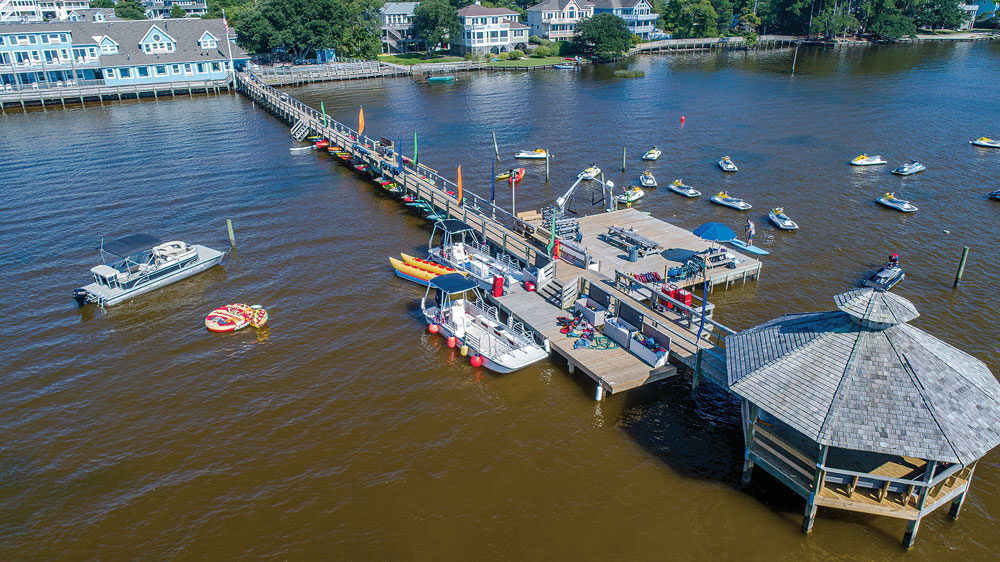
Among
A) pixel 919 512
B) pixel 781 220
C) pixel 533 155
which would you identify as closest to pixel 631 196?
pixel 781 220

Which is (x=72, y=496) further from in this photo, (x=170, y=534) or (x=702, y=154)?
(x=702, y=154)

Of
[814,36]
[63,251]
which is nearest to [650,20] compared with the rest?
[814,36]

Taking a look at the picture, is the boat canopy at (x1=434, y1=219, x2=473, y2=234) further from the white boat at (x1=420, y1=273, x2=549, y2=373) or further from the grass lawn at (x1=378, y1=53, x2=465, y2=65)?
the grass lawn at (x1=378, y1=53, x2=465, y2=65)

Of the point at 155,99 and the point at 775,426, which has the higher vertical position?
the point at 155,99

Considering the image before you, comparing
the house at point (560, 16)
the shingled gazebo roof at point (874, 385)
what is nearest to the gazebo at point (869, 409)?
the shingled gazebo roof at point (874, 385)

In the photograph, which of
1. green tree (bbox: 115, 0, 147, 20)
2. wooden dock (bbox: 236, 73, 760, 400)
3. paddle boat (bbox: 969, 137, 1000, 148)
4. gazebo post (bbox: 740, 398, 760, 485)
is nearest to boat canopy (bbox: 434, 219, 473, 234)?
wooden dock (bbox: 236, 73, 760, 400)

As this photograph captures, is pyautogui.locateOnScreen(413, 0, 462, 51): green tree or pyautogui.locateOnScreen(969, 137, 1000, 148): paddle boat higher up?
pyautogui.locateOnScreen(413, 0, 462, 51): green tree
